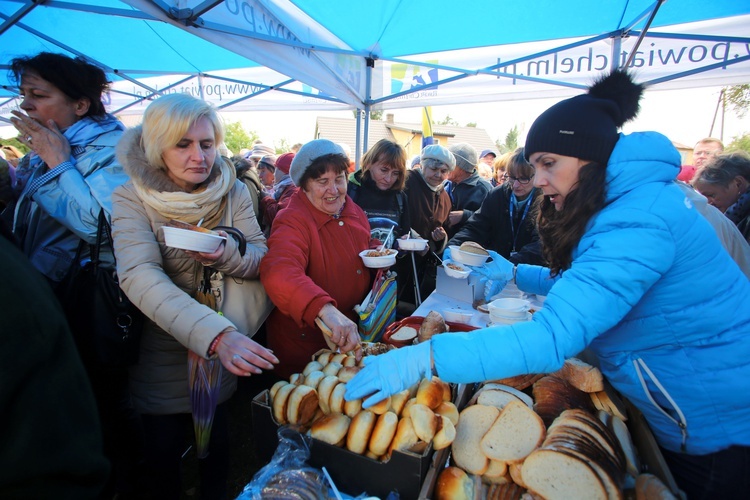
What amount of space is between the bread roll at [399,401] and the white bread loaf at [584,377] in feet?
2.34

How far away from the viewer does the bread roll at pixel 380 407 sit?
49.3 inches

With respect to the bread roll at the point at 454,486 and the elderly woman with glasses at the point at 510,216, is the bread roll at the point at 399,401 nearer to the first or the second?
the bread roll at the point at 454,486

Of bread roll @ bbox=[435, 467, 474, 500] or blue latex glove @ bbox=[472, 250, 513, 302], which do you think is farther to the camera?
blue latex glove @ bbox=[472, 250, 513, 302]

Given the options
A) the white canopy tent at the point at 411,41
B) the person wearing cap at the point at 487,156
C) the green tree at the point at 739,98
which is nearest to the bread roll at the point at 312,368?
the white canopy tent at the point at 411,41

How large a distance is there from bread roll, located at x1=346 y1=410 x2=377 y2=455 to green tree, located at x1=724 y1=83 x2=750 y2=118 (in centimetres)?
3904

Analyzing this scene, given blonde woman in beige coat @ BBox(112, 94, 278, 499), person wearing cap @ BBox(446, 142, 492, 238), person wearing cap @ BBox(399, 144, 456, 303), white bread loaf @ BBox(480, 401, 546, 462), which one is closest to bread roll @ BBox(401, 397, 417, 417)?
white bread loaf @ BBox(480, 401, 546, 462)

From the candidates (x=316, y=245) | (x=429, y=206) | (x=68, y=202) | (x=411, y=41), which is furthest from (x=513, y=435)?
(x=411, y=41)

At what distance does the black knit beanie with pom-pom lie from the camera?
1.32m

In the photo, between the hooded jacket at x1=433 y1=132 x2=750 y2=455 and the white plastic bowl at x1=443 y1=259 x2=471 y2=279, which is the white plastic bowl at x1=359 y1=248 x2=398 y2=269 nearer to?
the white plastic bowl at x1=443 y1=259 x2=471 y2=279

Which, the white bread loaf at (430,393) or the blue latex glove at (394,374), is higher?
the blue latex glove at (394,374)

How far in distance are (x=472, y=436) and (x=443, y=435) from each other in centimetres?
19

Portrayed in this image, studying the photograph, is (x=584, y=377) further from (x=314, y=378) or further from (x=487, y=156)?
(x=487, y=156)

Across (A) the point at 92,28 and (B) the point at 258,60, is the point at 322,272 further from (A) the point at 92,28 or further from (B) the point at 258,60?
(A) the point at 92,28

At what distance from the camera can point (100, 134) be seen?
6.84 feet
